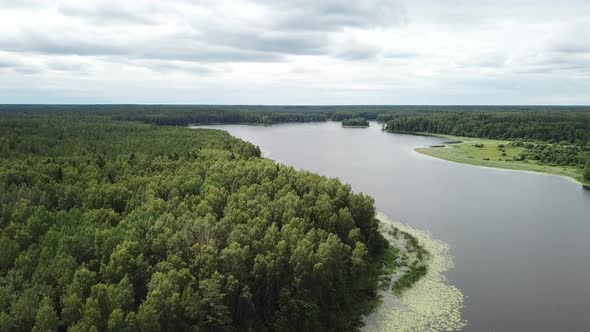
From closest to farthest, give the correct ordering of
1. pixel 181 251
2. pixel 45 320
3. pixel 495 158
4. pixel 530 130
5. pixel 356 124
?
pixel 45 320
pixel 181 251
pixel 495 158
pixel 530 130
pixel 356 124

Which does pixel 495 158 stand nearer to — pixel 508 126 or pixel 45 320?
pixel 508 126

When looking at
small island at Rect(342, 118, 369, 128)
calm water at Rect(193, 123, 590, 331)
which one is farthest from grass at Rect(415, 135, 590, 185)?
small island at Rect(342, 118, 369, 128)

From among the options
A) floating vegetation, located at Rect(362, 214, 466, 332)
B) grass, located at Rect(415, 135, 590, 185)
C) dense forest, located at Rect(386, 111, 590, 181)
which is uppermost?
dense forest, located at Rect(386, 111, 590, 181)

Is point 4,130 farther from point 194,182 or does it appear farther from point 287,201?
point 287,201

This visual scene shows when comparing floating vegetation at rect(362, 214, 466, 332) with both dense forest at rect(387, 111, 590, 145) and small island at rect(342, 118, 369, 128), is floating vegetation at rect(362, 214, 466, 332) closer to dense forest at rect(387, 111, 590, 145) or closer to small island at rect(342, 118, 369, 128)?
dense forest at rect(387, 111, 590, 145)

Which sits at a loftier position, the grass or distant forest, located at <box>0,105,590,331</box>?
distant forest, located at <box>0,105,590,331</box>

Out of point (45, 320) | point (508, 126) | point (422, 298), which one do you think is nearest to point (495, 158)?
point (508, 126)
